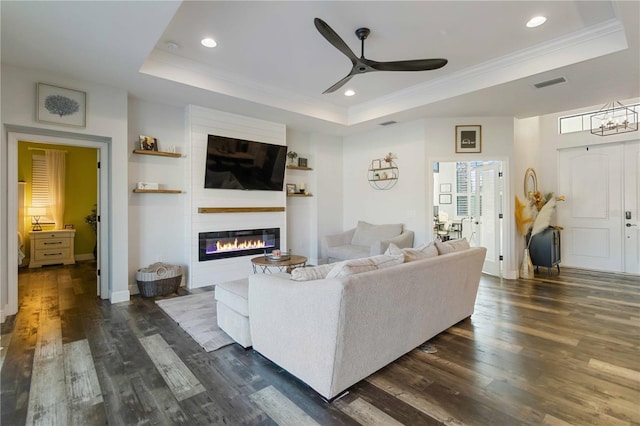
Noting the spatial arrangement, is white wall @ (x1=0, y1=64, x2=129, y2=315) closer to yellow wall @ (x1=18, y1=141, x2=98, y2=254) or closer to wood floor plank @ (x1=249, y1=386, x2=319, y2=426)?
wood floor plank @ (x1=249, y1=386, x2=319, y2=426)

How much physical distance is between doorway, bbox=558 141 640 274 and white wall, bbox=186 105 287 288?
5.63 metres

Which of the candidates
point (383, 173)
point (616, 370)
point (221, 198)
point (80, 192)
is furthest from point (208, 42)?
point (80, 192)

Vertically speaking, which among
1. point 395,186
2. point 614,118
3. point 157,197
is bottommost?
point 157,197

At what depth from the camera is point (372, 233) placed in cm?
582

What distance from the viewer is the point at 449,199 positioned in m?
8.68

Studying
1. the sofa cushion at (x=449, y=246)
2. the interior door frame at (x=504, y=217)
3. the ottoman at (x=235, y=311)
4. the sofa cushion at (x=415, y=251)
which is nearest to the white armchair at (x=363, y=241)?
the interior door frame at (x=504, y=217)

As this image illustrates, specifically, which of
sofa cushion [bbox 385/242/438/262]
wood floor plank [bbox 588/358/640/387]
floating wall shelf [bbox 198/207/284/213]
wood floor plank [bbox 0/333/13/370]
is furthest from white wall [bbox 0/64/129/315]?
wood floor plank [bbox 588/358/640/387]

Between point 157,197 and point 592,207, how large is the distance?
7.67 meters

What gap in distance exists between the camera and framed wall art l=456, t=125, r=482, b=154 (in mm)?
5312

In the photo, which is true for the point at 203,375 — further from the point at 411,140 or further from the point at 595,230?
the point at 595,230

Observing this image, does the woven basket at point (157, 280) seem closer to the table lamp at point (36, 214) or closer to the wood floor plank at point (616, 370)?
the table lamp at point (36, 214)

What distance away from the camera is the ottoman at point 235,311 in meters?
2.65

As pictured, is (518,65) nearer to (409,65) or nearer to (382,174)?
(409,65)

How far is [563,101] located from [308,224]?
462 cm
